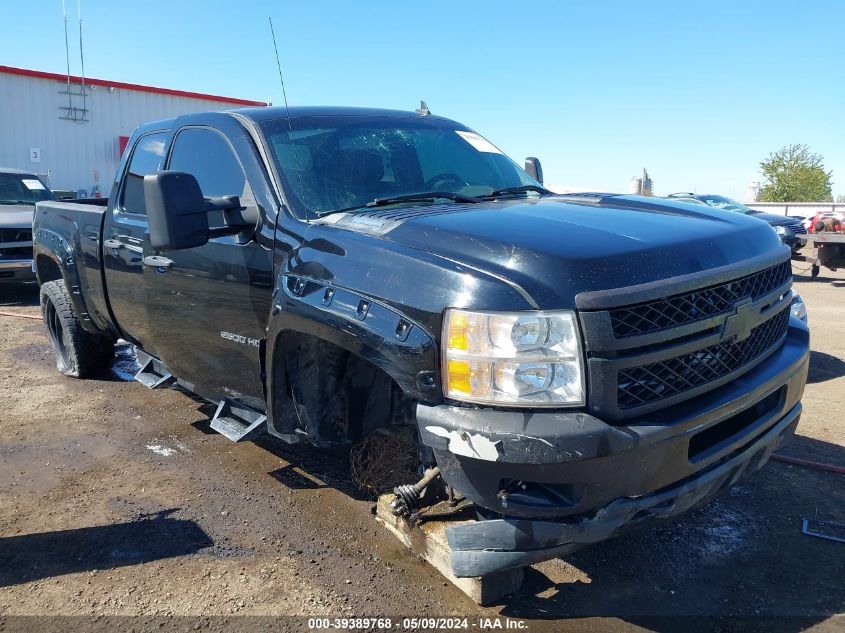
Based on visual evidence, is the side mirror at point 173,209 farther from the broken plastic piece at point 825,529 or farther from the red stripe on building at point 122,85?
the red stripe on building at point 122,85

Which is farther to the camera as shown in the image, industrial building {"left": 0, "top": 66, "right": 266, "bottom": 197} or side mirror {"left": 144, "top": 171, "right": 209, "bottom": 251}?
industrial building {"left": 0, "top": 66, "right": 266, "bottom": 197}

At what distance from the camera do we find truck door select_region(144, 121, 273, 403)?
10.9ft

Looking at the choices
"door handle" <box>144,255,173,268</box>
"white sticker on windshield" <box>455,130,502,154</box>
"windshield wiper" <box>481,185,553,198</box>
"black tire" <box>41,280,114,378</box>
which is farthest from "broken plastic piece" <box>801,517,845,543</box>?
"black tire" <box>41,280,114,378</box>

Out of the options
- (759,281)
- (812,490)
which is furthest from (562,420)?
(812,490)

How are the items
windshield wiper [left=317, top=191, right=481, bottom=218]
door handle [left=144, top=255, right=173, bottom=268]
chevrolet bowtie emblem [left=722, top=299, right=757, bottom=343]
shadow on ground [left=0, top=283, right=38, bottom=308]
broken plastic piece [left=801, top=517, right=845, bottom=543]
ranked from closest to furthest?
chevrolet bowtie emblem [left=722, top=299, right=757, bottom=343] < windshield wiper [left=317, top=191, right=481, bottom=218] < broken plastic piece [left=801, top=517, right=845, bottom=543] < door handle [left=144, top=255, right=173, bottom=268] < shadow on ground [left=0, top=283, right=38, bottom=308]

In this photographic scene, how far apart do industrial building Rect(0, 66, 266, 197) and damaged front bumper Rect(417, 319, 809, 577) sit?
63.9 feet

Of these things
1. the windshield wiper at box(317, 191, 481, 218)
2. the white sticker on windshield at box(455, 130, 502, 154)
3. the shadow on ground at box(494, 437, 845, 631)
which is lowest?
the shadow on ground at box(494, 437, 845, 631)

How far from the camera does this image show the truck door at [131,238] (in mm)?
4297

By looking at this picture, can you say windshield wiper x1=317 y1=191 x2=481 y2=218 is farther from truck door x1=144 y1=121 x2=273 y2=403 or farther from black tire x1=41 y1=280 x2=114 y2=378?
black tire x1=41 y1=280 x2=114 y2=378

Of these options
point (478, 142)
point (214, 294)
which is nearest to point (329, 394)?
point (214, 294)

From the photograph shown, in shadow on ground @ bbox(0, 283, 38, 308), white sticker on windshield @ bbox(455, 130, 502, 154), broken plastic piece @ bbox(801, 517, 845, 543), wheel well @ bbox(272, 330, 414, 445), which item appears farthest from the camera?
shadow on ground @ bbox(0, 283, 38, 308)

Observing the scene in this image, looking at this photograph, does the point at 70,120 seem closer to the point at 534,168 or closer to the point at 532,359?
the point at 534,168

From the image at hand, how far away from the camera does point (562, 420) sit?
86.0 inches

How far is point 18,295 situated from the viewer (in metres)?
11.1
